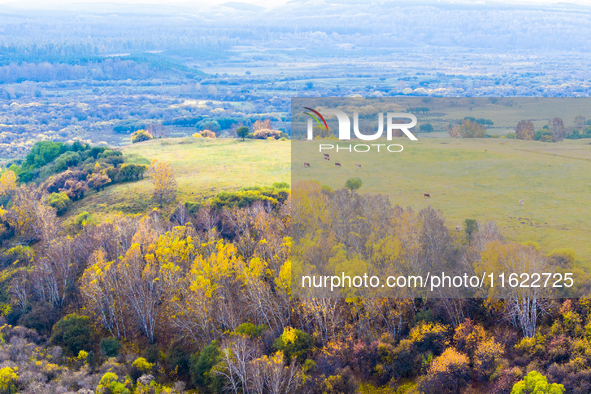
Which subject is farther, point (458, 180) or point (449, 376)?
point (458, 180)

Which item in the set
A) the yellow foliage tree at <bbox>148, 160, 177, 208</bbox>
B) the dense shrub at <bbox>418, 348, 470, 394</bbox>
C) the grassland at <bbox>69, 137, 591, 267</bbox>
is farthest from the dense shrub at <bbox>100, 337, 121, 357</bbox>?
the dense shrub at <bbox>418, 348, 470, 394</bbox>

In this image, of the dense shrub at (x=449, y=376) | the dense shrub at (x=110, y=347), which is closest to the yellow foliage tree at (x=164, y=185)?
the dense shrub at (x=110, y=347)

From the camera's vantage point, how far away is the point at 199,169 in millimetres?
77062

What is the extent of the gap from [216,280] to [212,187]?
25.5 m

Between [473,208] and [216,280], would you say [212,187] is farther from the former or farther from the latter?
[473,208]

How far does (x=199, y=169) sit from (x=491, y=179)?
1613 inches

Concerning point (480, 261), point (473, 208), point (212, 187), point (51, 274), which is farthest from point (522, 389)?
point (212, 187)

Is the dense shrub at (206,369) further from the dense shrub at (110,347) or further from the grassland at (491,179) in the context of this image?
the grassland at (491,179)

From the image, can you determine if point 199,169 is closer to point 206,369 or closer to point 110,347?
point 110,347

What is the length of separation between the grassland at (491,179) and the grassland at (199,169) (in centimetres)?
916

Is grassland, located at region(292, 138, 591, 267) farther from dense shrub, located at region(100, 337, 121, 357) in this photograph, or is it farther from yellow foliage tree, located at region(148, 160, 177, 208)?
dense shrub, located at region(100, 337, 121, 357)

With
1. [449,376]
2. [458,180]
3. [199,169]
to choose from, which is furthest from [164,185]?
[449,376]

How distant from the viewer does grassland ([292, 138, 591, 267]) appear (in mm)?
45094

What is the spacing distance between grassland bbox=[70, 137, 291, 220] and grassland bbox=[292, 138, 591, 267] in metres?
9.16
